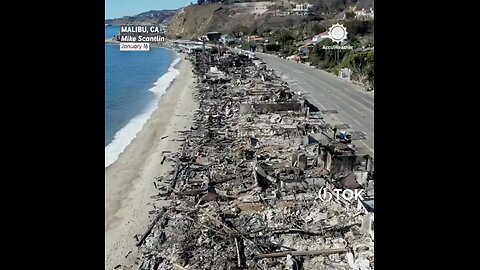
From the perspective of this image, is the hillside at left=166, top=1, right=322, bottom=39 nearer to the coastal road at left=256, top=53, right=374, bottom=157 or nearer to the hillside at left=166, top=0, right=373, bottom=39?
the hillside at left=166, top=0, right=373, bottom=39

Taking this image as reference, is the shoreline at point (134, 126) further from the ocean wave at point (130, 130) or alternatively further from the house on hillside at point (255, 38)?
the house on hillside at point (255, 38)

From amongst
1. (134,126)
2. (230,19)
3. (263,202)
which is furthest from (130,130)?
(230,19)

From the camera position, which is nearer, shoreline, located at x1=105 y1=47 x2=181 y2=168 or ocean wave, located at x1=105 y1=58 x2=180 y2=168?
ocean wave, located at x1=105 y1=58 x2=180 y2=168

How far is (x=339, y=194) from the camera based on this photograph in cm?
A: 992

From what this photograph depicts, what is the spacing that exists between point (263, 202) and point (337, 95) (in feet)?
39.8

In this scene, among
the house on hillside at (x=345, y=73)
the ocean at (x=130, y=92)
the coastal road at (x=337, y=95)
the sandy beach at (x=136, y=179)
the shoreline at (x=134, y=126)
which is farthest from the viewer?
the house on hillside at (x=345, y=73)

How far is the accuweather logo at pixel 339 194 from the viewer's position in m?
9.59

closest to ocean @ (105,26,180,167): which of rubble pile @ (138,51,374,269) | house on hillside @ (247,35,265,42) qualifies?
rubble pile @ (138,51,374,269)

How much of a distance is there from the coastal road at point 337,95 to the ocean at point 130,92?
252 inches

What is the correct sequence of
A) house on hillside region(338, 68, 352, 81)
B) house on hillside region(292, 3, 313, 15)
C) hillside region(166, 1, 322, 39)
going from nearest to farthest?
house on hillside region(338, 68, 352, 81), house on hillside region(292, 3, 313, 15), hillside region(166, 1, 322, 39)

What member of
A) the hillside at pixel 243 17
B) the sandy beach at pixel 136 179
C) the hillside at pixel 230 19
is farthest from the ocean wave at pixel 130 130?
the hillside at pixel 230 19

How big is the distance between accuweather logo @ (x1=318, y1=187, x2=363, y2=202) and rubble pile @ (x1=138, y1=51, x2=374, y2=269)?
87 mm

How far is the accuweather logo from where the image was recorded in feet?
31.4
